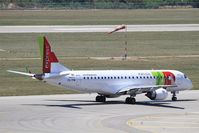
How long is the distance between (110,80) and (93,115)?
7922 millimetres

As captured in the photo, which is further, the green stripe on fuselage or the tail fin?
the green stripe on fuselage

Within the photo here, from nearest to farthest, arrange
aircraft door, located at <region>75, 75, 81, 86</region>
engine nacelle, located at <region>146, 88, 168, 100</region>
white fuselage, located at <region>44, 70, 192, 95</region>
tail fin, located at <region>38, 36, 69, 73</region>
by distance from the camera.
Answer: tail fin, located at <region>38, 36, 69, 73</region> < white fuselage, located at <region>44, 70, 192, 95</region> < aircraft door, located at <region>75, 75, 81, 86</region> < engine nacelle, located at <region>146, 88, 168, 100</region>

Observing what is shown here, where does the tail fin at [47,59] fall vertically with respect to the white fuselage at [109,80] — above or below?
above

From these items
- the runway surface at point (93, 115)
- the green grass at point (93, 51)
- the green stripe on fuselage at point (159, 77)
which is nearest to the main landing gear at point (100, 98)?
the runway surface at point (93, 115)

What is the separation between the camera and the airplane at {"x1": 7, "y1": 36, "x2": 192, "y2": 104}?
56.8 metres

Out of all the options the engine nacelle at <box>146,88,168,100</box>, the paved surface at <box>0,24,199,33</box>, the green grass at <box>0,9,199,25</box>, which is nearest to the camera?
the engine nacelle at <box>146,88,168,100</box>

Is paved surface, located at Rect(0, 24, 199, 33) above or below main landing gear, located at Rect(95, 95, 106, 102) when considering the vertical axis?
above

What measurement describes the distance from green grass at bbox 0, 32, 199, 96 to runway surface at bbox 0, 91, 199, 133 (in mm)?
7599

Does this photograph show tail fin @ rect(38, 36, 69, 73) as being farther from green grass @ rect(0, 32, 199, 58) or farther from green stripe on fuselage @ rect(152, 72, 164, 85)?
green grass @ rect(0, 32, 199, 58)

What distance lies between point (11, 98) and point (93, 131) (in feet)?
62.4

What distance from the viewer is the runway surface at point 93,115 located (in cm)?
4538

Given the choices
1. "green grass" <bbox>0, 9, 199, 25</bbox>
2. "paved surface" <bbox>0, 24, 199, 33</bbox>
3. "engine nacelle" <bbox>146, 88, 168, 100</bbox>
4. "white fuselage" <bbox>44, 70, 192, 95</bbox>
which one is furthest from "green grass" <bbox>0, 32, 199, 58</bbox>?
"engine nacelle" <bbox>146, 88, 168, 100</bbox>

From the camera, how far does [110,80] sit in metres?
59.2

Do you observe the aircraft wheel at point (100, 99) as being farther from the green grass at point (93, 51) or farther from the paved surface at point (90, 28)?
the paved surface at point (90, 28)
